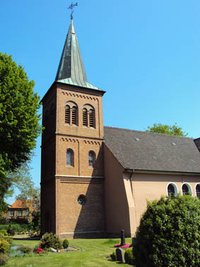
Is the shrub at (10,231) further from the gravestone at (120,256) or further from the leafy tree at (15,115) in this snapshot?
the gravestone at (120,256)

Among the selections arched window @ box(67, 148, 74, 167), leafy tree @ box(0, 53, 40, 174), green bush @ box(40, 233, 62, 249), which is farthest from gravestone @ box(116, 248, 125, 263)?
arched window @ box(67, 148, 74, 167)

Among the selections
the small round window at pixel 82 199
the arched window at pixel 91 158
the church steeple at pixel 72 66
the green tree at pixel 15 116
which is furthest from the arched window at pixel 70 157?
the church steeple at pixel 72 66

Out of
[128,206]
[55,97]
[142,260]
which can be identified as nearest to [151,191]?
[128,206]

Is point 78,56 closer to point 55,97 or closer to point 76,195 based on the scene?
point 55,97

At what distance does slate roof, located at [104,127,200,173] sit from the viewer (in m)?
28.1

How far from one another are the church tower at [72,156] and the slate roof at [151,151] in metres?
2.37

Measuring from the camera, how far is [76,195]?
26719 mm

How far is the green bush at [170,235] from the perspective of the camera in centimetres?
898

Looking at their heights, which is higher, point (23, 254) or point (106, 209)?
point (106, 209)

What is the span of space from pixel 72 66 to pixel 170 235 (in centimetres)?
2549

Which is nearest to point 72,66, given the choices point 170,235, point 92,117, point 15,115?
point 92,117

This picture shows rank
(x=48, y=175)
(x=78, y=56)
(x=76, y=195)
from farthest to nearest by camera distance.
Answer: (x=78, y=56)
(x=48, y=175)
(x=76, y=195)

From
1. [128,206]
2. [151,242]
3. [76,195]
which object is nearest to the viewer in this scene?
[151,242]

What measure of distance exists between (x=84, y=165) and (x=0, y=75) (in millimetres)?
11416
